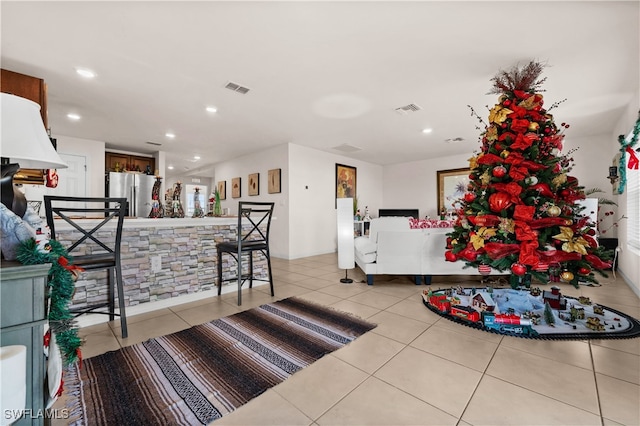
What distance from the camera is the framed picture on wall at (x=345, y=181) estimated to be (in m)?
6.59

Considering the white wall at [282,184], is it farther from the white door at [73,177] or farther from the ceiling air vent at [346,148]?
the white door at [73,177]

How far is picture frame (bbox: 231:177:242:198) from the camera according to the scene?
269 inches

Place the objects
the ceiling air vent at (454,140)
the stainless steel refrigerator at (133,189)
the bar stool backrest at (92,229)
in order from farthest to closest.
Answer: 1. the stainless steel refrigerator at (133,189)
2. the ceiling air vent at (454,140)
3. the bar stool backrest at (92,229)

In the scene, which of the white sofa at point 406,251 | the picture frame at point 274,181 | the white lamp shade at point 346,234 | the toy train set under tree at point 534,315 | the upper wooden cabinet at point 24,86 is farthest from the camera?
the picture frame at point 274,181

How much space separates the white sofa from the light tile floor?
0.94 metres

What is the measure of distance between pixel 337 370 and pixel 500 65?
10.2ft

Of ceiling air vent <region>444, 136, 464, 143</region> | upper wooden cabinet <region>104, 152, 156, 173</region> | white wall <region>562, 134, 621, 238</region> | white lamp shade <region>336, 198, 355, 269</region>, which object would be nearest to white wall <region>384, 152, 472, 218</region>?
ceiling air vent <region>444, 136, 464, 143</region>

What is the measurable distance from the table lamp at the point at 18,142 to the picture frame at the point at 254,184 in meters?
5.10

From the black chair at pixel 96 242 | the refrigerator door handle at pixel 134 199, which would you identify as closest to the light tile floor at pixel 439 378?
the black chair at pixel 96 242

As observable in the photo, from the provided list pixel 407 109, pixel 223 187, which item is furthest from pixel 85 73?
pixel 223 187

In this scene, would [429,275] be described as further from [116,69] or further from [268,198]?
[116,69]

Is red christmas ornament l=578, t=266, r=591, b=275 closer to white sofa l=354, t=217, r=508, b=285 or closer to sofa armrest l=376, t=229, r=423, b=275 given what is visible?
white sofa l=354, t=217, r=508, b=285

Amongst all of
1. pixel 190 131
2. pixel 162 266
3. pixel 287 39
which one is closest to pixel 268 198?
pixel 190 131

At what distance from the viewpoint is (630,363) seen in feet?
5.35
